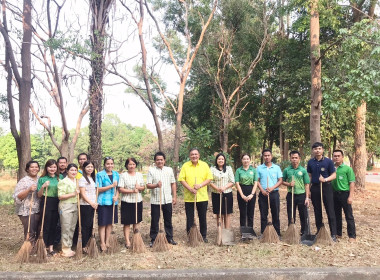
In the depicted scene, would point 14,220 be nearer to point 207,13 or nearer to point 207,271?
point 207,271

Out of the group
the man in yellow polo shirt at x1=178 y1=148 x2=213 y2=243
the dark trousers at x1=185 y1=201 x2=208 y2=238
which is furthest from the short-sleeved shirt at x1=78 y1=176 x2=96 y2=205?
the dark trousers at x1=185 y1=201 x2=208 y2=238

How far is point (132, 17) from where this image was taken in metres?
10.2

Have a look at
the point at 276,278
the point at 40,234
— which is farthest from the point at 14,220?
the point at 276,278

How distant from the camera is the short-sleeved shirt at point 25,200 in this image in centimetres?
462

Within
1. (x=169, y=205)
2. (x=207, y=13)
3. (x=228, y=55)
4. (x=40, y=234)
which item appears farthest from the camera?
(x=228, y=55)

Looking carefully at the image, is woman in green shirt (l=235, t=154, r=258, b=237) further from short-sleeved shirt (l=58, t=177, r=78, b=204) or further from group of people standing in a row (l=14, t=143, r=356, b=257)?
short-sleeved shirt (l=58, t=177, r=78, b=204)

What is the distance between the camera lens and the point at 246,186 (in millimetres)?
5543

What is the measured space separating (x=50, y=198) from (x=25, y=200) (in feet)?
1.13

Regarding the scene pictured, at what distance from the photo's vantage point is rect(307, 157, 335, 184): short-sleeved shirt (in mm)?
5305

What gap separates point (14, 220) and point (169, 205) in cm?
488

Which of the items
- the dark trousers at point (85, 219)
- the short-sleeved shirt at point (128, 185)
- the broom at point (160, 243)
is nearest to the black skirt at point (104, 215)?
the dark trousers at point (85, 219)

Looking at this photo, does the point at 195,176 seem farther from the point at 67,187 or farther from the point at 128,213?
the point at 67,187

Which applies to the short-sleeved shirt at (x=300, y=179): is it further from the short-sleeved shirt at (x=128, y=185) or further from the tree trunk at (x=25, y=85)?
the tree trunk at (x=25, y=85)

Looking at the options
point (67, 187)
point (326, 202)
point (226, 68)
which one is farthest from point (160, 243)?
point (226, 68)
